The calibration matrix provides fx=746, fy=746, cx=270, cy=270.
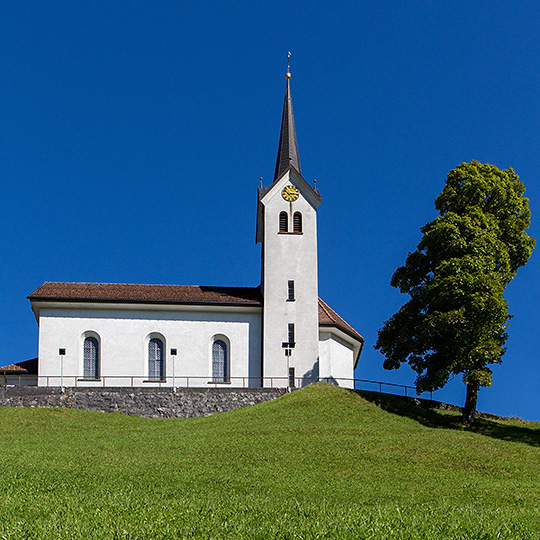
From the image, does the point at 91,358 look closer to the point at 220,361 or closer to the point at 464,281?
the point at 220,361

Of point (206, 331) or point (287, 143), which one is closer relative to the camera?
point (206, 331)

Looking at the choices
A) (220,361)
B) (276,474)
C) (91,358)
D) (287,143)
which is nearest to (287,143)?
(287,143)

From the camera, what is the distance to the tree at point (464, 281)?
37.8m

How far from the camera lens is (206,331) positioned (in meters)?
48.4

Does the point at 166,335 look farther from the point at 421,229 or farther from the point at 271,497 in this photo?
the point at 271,497

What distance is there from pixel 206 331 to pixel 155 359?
3.71 meters

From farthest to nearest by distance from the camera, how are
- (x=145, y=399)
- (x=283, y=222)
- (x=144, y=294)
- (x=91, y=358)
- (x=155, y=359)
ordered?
1. (x=283, y=222)
2. (x=144, y=294)
3. (x=155, y=359)
4. (x=91, y=358)
5. (x=145, y=399)

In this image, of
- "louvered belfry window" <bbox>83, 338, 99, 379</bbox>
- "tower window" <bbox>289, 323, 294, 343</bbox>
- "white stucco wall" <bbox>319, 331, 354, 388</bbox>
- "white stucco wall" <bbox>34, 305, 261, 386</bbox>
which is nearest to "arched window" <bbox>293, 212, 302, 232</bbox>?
"white stucco wall" <bbox>34, 305, 261, 386</bbox>

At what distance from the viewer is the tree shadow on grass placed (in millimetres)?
37000

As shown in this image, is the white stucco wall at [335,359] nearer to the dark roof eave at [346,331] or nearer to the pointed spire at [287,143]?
the dark roof eave at [346,331]

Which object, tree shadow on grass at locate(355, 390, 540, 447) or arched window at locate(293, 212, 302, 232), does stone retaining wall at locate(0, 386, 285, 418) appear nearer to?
tree shadow on grass at locate(355, 390, 540, 447)

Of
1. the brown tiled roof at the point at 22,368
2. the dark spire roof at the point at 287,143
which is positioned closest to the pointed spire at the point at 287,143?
the dark spire roof at the point at 287,143

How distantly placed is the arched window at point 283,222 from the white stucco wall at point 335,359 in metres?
7.43

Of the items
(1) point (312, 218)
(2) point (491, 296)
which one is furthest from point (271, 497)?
(1) point (312, 218)
